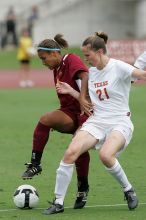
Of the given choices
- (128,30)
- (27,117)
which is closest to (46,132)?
(27,117)

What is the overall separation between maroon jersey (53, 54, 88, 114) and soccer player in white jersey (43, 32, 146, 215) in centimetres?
32

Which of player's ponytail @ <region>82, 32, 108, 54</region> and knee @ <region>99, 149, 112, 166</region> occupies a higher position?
player's ponytail @ <region>82, 32, 108, 54</region>

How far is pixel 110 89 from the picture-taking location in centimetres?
989

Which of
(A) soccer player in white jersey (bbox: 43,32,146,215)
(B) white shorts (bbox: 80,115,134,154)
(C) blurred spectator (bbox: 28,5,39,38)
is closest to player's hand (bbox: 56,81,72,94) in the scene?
(A) soccer player in white jersey (bbox: 43,32,146,215)

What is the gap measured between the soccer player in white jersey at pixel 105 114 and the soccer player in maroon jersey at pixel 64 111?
0.27 metres

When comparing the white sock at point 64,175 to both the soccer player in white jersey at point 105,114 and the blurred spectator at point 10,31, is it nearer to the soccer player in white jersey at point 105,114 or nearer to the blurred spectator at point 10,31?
the soccer player in white jersey at point 105,114

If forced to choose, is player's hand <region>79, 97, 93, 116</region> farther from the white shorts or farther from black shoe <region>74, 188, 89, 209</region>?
black shoe <region>74, 188, 89, 209</region>

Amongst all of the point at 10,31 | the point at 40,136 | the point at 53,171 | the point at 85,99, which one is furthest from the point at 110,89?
the point at 10,31

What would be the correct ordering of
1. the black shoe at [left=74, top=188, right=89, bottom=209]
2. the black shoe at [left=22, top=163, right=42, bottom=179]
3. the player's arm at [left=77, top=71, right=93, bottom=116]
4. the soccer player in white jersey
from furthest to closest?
the black shoe at [left=22, top=163, right=42, bottom=179] < the black shoe at [left=74, top=188, right=89, bottom=209] < the player's arm at [left=77, top=71, right=93, bottom=116] < the soccer player in white jersey

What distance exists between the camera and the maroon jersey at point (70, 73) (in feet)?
33.9

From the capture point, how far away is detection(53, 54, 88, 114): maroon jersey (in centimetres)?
1033

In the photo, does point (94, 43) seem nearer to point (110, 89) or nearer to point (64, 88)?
point (110, 89)

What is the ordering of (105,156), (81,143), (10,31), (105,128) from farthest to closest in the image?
(10,31), (105,128), (81,143), (105,156)

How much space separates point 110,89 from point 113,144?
0.69 m
